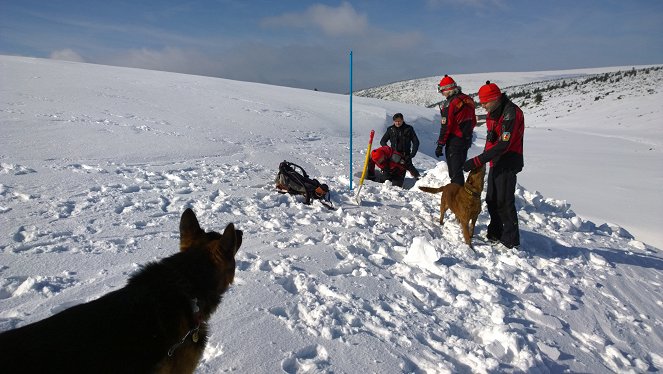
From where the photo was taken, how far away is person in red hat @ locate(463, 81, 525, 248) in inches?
211

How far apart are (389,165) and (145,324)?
26.2 ft

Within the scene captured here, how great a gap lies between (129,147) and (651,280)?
33.9ft

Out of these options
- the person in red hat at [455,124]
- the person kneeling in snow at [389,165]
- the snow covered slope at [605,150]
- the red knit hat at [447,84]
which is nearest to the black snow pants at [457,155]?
the person in red hat at [455,124]

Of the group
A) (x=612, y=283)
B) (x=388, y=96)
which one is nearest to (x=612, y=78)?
(x=388, y=96)

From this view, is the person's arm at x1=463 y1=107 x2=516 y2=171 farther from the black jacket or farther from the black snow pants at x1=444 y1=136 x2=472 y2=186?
the black jacket

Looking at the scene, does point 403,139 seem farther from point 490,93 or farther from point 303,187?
point 490,93

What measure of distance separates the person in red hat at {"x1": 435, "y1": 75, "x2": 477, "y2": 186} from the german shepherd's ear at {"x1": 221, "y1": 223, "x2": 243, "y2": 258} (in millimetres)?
5172

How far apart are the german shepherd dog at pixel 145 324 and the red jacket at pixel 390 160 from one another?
23.7ft

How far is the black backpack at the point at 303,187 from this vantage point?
22.0 ft

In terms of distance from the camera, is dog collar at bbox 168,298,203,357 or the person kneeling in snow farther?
the person kneeling in snow

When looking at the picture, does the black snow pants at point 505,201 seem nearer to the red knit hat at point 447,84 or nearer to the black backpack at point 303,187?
the red knit hat at point 447,84

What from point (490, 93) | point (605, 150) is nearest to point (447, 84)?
point (490, 93)

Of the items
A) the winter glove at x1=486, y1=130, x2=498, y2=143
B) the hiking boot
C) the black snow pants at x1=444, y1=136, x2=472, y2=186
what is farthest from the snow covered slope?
the winter glove at x1=486, y1=130, x2=498, y2=143

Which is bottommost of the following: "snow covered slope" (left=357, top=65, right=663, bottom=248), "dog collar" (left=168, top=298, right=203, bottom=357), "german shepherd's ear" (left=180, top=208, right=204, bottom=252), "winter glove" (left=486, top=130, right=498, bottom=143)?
"snow covered slope" (left=357, top=65, right=663, bottom=248)
